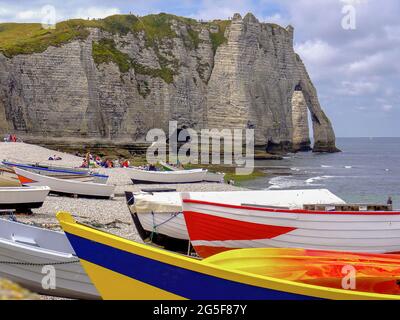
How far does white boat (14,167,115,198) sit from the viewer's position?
27719mm

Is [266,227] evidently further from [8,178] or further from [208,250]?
[8,178]

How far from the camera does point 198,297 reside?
7328 mm

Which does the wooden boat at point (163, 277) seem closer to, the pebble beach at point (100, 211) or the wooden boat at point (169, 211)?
the wooden boat at point (169, 211)

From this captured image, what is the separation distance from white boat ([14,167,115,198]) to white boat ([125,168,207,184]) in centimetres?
990

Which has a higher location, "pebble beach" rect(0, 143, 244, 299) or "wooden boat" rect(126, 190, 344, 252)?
"wooden boat" rect(126, 190, 344, 252)

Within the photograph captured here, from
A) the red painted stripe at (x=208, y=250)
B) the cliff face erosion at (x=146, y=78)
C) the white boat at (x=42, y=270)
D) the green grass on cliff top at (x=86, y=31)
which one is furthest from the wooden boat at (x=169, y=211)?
the green grass on cliff top at (x=86, y=31)

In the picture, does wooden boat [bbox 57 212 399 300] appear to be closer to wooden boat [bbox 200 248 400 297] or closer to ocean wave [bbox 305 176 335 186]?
wooden boat [bbox 200 248 400 297]

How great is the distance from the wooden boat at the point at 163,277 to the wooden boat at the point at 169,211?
685 centimetres

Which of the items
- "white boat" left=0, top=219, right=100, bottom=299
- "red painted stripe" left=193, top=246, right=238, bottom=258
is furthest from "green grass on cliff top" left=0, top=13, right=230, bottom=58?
"white boat" left=0, top=219, right=100, bottom=299

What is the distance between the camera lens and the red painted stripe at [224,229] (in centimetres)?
1251

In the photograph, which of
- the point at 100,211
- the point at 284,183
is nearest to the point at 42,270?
the point at 100,211

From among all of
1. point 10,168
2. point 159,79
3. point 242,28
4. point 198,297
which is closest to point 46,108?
point 159,79

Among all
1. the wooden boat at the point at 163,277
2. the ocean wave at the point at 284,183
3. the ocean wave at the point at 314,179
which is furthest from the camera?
the ocean wave at the point at 314,179
